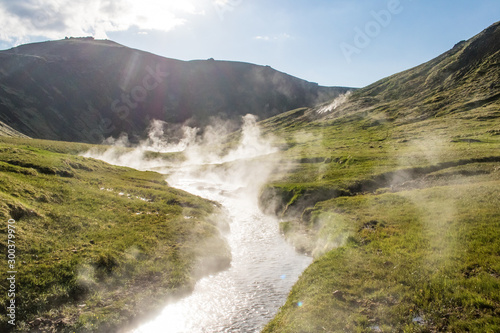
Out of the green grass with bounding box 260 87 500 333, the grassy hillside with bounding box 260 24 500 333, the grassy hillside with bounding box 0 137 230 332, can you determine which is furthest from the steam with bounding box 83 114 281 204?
the grassy hillside with bounding box 0 137 230 332

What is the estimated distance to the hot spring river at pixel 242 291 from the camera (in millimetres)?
19469

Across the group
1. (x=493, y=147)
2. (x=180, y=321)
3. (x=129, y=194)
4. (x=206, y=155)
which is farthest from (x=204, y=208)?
(x=206, y=155)

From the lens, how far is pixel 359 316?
53.0 ft

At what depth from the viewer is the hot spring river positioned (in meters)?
19.5

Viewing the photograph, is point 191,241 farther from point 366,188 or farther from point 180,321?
point 366,188

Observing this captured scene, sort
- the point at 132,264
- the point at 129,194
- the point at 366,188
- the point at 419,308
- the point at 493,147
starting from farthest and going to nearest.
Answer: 1. the point at 493,147
2. the point at 366,188
3. the point at 129,194
4. the point at 132,264
5. the point at 419,308

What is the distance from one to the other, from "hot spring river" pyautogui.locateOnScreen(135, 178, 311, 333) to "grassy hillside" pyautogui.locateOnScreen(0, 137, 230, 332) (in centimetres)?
145

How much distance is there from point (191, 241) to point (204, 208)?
15.3 m

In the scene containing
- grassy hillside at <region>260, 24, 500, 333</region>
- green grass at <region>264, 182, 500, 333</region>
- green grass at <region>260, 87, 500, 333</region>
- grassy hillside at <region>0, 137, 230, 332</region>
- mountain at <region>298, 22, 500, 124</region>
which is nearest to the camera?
green grass at <region>264, 182, 500, 333</region>

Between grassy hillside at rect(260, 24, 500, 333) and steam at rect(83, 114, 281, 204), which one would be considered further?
steam at rect(83, 114, 281, 204)

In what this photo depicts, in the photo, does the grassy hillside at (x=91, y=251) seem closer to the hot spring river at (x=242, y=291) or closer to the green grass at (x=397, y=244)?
the hot spring river at (x=242, y=291)

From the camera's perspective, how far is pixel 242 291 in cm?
2411

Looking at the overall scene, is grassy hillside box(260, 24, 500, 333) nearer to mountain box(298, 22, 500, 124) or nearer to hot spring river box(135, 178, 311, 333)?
hot spring river box(135, 178, 311, 333)

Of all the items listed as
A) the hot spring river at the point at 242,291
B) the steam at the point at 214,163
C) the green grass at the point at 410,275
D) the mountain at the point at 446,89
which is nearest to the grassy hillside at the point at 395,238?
the green grass at the point at 410,275
